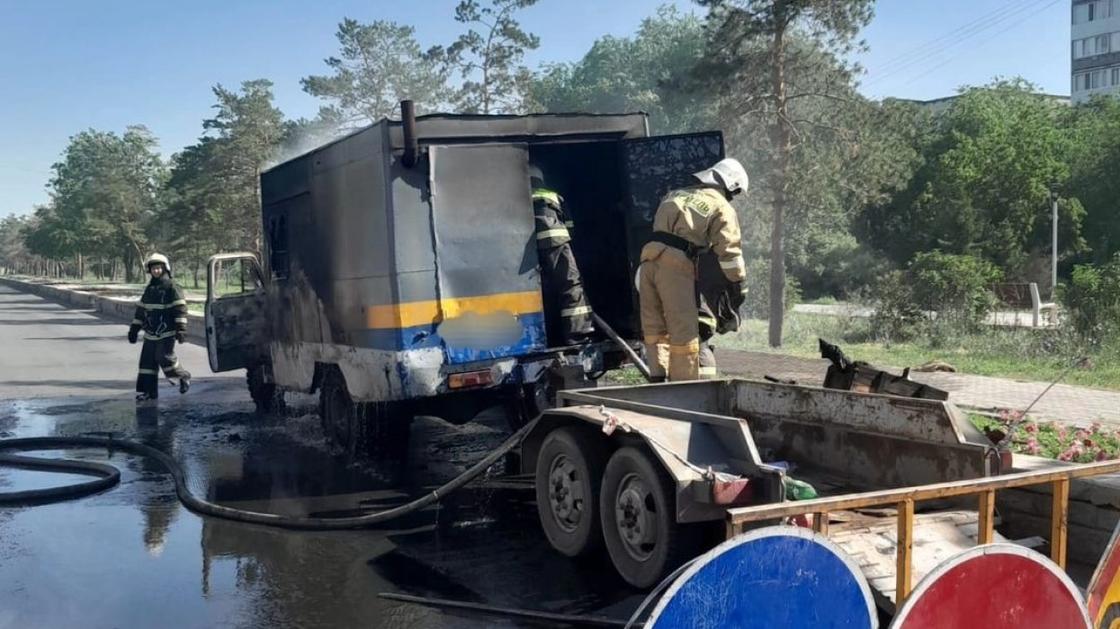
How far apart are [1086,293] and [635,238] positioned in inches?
372

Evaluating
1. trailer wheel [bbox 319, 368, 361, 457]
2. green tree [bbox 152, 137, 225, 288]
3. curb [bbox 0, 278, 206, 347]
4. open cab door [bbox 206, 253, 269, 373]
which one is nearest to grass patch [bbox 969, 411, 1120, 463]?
trailer wheel [bbox 319, 368, 361, 457]

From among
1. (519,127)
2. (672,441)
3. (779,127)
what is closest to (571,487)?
(672,441)

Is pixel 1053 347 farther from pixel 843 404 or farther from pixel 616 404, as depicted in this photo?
pixel 616 404

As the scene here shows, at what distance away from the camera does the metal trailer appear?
424cm

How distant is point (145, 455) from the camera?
8.63 meters

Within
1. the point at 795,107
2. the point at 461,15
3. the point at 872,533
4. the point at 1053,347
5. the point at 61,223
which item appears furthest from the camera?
the point at 61,223

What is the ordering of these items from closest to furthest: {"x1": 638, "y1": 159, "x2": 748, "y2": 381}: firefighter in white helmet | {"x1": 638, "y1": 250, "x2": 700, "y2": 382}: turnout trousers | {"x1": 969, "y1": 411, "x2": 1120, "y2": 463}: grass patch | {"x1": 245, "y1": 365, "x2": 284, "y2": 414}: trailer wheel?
1. {"x1": 969, "y1": 411, "x2": 1120, "y2": 463}: grass patch
2. {"x1": 638, "y1": 159, "x2": 748, "y2": 381}: firefighter in white helmet
3. {"x1": 638, "y1": 250, "x2": 700, "y2": 382}: turnout trousers
4. {"x1": 245, "y1": 365, "x2": 284, "y2": 414}: trailer wheel

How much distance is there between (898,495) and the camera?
3.03m

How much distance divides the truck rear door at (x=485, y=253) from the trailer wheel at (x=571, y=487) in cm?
187

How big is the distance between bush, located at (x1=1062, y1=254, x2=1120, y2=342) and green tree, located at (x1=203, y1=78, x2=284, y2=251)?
28.5 metres

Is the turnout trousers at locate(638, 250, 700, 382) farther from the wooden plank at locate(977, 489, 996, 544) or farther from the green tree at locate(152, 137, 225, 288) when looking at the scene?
the green tree at locate(152, 137, 225, 288)

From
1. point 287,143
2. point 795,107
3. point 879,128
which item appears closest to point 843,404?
point 879,128

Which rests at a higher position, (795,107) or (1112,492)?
(795,107)

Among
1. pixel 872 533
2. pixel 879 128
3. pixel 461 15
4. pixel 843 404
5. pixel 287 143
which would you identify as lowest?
pixel 872 533
